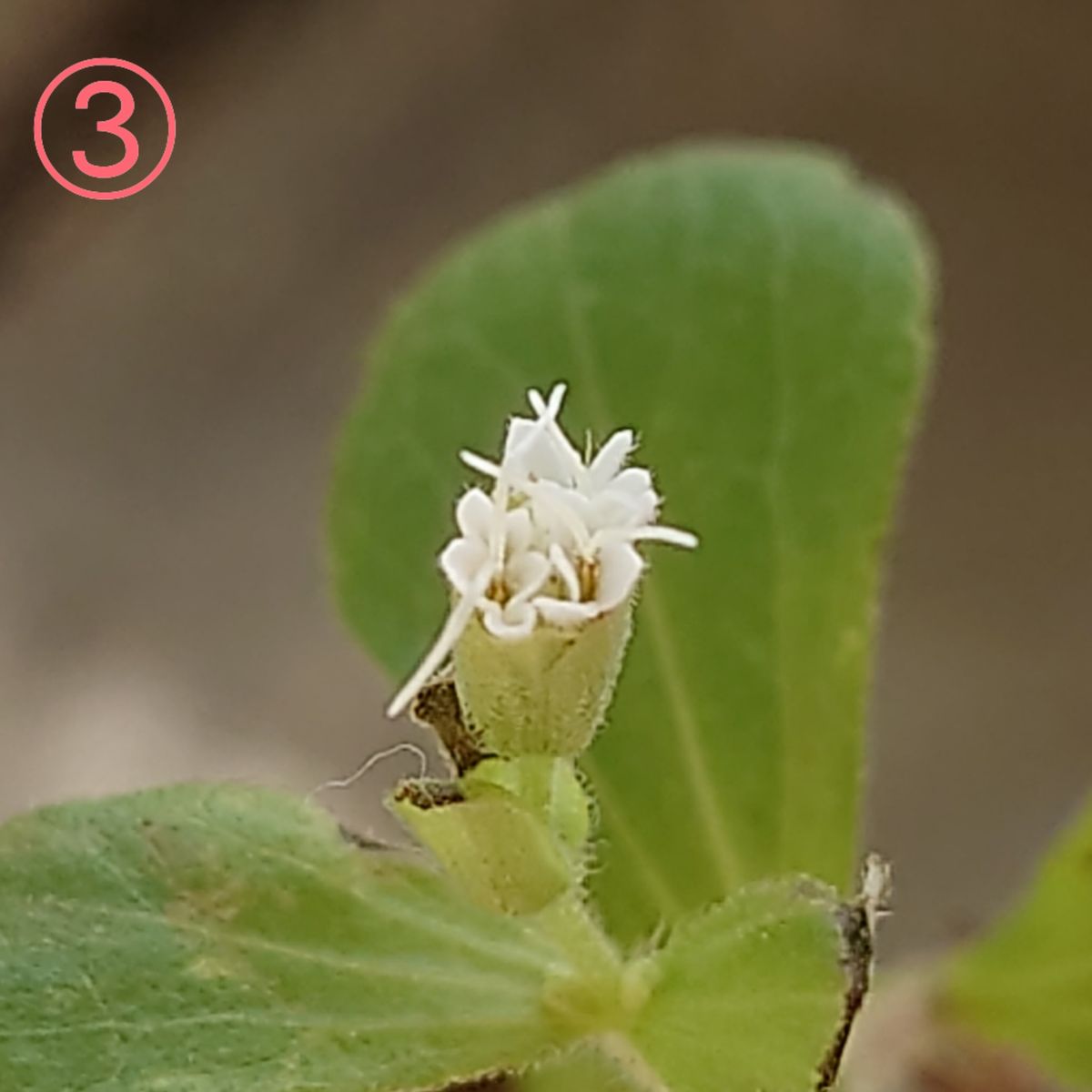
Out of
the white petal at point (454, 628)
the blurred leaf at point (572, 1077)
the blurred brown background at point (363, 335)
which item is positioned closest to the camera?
the white petal at point (454, 628)

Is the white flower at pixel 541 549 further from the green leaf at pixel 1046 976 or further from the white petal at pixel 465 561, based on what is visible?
the green leaf at pixel 1046 976

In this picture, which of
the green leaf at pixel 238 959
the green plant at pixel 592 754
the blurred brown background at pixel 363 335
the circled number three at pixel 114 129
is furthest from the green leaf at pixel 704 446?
the circled number three at pixel 114 129

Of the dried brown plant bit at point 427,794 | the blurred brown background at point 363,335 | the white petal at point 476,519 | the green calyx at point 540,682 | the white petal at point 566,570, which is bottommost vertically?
the dried brown plant bit at point 427,794

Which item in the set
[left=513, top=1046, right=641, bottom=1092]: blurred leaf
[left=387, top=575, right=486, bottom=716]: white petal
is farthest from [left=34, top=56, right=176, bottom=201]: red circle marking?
[left=387, top=575, right=486, bottom=716]: white petal

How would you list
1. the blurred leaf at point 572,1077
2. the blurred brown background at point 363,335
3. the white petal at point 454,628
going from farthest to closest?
the blurred brown background at point 363,335, the blurred leaf at point 572,1077, the white petal at point 454,628

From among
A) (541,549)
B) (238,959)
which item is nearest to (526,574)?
(541,549)

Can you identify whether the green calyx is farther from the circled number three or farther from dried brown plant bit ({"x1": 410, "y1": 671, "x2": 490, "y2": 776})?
the circled number three

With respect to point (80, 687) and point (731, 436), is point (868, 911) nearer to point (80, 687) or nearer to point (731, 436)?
point (731, 436)

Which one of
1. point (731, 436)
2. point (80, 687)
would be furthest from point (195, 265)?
point (731, 436)
